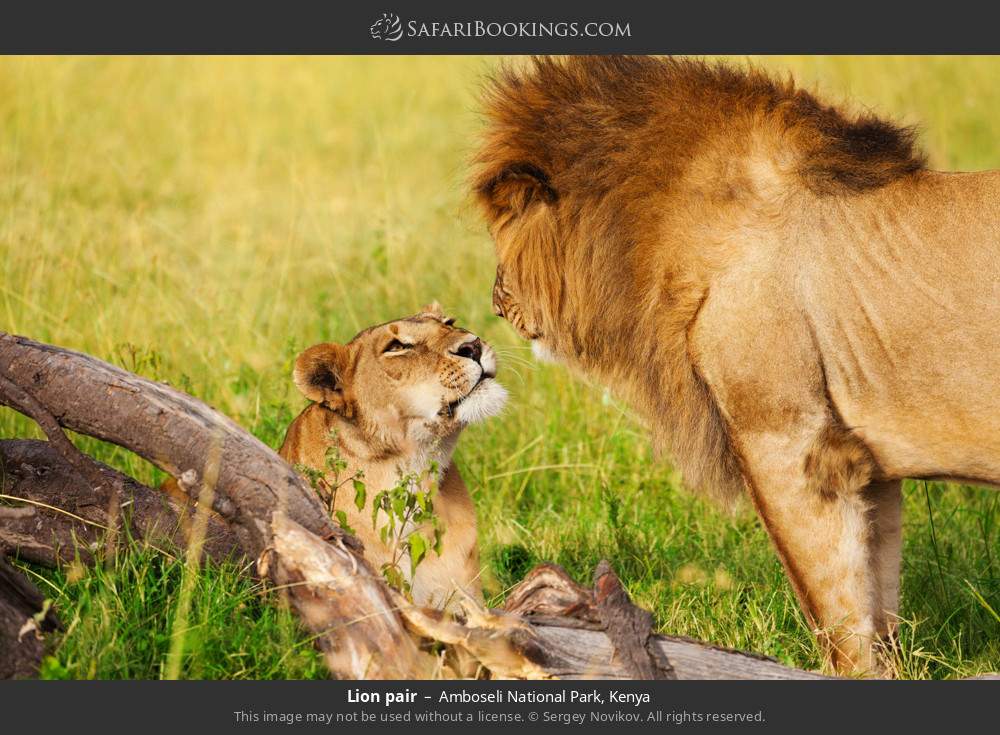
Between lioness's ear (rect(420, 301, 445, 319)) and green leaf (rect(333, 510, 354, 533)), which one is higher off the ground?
lioness's ear (rect(420, 301, 445, 319))

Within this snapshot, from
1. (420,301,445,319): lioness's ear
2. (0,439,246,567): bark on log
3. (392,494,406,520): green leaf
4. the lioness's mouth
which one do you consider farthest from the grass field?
the lioness's mouth

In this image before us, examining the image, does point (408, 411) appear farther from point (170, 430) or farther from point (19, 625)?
point (19, 625)

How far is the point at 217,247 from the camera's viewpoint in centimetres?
811

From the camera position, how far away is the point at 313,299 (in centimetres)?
716

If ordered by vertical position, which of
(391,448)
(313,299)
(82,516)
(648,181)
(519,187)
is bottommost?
(82,516)

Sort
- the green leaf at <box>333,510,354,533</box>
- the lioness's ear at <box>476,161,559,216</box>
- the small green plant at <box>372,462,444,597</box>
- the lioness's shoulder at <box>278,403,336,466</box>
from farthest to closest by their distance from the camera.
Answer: the lioness's ear at <box>476,161,559,216</box> → the lioness's shoulder at <box>278,403,336,466</box> → the green leaf at <box>333,510,354,533</box> → the small green plant at <box>372,462,444,597</box>

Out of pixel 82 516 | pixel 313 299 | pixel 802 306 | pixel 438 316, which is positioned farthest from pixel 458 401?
pixel 313 299

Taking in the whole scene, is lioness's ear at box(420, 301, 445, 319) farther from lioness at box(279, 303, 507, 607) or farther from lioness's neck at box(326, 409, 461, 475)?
lioness's neck at box(326, 409, 461, 475)

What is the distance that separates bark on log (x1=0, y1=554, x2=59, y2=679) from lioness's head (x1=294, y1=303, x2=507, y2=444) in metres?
1.01

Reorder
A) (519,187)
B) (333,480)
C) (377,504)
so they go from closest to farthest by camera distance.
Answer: (377,504), (333,480), (519,187)

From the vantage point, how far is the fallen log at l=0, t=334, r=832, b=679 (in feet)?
9.80

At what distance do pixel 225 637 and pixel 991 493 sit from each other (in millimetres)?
3335

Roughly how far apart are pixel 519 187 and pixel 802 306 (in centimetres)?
112

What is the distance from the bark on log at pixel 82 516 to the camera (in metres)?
3.65
